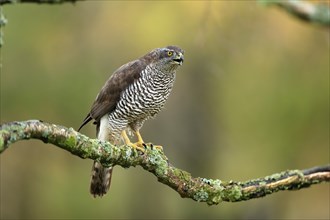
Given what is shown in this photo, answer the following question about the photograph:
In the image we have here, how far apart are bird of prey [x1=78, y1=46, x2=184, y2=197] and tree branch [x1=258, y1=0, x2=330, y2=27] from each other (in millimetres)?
2814

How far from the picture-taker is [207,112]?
20312 millimetres

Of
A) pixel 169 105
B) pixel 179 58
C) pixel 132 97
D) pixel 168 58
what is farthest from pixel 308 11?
pixel 169 105

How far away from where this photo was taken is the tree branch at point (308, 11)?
3.90m

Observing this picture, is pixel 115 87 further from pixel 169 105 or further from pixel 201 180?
pixel 169 105

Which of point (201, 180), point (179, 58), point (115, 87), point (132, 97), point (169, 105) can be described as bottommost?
point (201, 180)

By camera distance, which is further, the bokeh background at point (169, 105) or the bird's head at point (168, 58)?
the bokeh background at point (169, 105)

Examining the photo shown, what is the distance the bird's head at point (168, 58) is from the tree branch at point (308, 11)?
277 cm

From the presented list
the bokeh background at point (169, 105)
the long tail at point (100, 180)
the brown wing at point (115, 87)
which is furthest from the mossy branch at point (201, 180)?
the bokeh background at point (169, 105)

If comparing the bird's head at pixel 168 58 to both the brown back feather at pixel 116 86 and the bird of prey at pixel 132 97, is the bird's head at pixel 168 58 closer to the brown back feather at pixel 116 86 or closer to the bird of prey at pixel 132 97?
the bird of prey at pixel 132 97

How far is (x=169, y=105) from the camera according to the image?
19.3 meters

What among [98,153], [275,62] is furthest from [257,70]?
[98,153]

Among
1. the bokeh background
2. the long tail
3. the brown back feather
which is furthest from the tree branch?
the bokeh background

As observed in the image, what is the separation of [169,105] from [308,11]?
15.4m

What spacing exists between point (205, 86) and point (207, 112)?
2.48 feet
